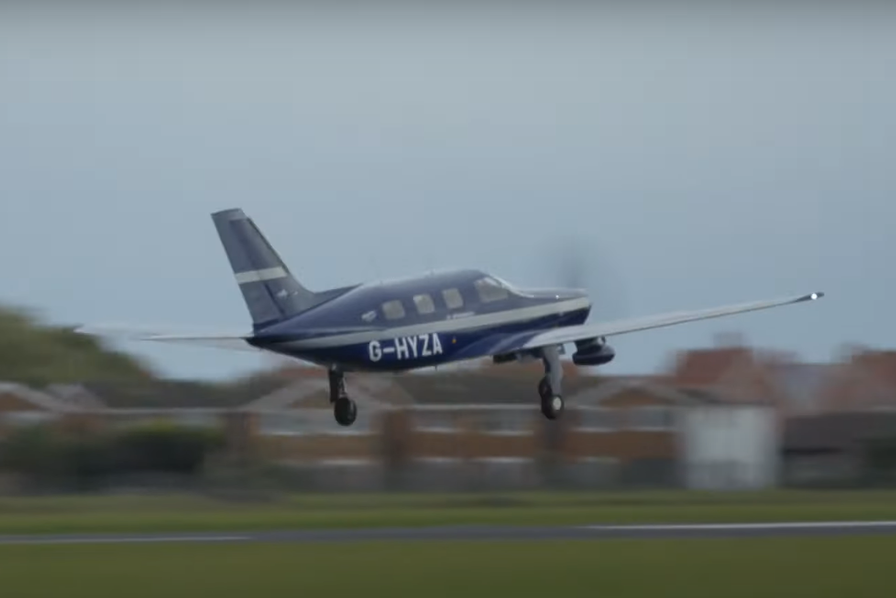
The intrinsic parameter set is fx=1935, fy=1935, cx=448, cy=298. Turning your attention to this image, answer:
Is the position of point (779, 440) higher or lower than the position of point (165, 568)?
lower

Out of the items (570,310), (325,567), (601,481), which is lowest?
(601,481)

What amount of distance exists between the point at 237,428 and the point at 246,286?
30283 millimetres

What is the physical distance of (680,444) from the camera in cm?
6556

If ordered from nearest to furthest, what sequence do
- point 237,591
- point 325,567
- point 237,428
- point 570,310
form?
point 237,591, point 325,567, point 570,310, point 237,428

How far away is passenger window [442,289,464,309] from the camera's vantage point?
3878 cm

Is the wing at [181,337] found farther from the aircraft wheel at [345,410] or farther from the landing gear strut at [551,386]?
the landing gear strut at [551,386]

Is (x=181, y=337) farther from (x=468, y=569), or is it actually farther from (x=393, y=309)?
(x=468, y=569)

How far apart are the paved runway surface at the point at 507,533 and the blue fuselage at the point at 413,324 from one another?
3597mm

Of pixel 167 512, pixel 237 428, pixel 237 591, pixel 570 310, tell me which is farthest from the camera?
pixel 237 428

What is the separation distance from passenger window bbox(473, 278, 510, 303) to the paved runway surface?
4.84 m

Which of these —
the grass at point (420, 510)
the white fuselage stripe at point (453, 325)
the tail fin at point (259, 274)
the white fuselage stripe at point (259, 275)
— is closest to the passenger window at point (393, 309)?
the white fuselage stripe at point (453, 325)

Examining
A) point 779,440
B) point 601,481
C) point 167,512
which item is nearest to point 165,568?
point 167,512

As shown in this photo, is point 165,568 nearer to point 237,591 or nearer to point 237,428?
point 237,591

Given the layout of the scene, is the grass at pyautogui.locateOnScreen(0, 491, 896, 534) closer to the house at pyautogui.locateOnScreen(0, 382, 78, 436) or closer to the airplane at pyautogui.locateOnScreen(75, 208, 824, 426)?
the airplane at pyautogui.locateOnScreen(75, 208, 824, 426)
